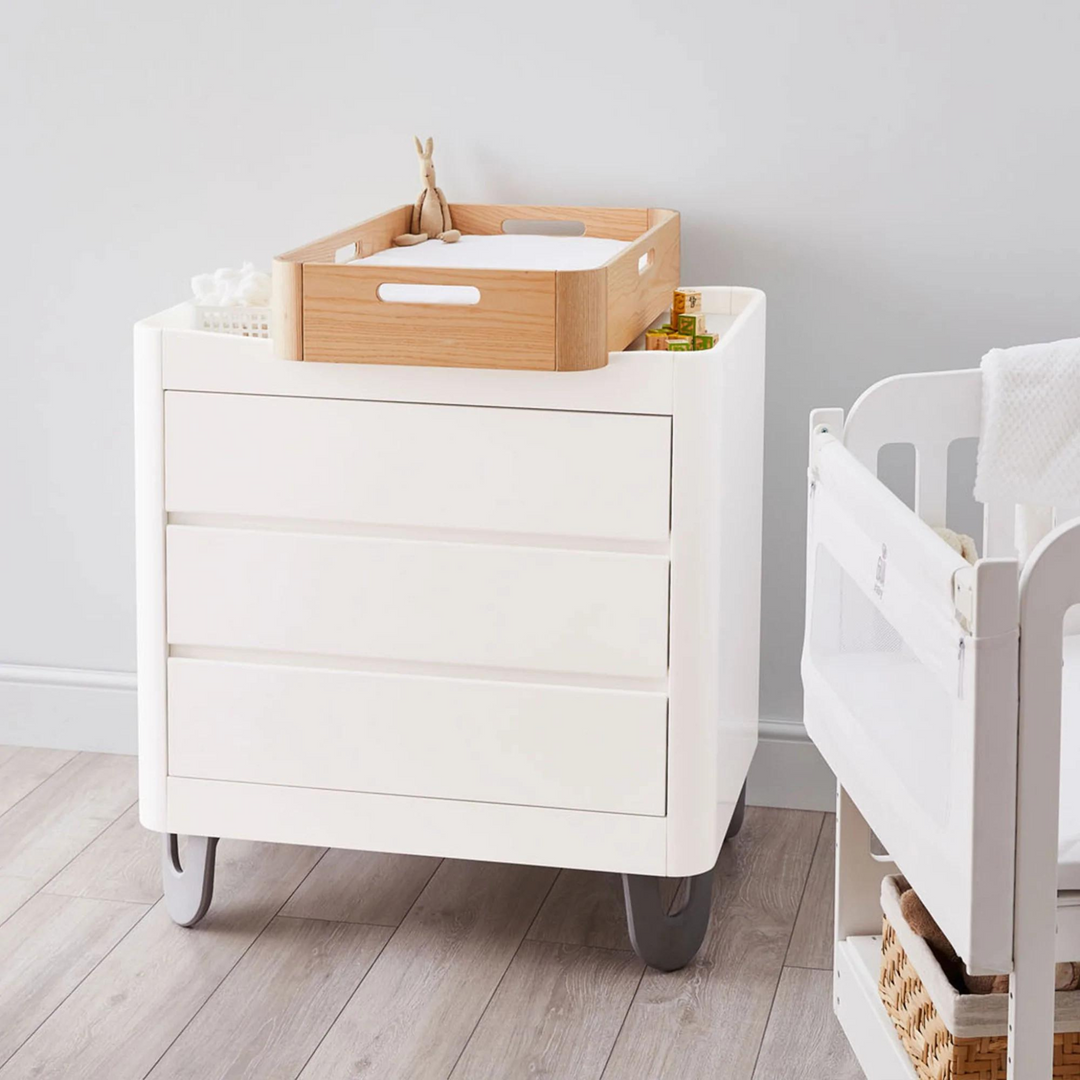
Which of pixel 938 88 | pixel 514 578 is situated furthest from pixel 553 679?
pixel 938 88

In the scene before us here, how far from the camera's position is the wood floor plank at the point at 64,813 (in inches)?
78.3

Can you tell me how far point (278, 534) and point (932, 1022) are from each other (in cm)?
85

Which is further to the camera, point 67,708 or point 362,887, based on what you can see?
point 67,708

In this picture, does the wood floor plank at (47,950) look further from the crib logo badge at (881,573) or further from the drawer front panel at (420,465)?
the crib logo badge at (881,573)

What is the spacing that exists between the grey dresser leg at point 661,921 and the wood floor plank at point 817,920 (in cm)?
12

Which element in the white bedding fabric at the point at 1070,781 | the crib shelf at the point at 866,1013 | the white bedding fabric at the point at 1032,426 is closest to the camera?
the white bedding fabric at the point at 1070,781

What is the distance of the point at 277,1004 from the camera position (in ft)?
5.38

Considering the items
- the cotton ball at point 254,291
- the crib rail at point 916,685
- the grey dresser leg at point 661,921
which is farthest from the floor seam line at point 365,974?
the cotton ball at point 254,291

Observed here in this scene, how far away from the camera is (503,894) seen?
6.21 feet

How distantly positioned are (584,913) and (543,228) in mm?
916

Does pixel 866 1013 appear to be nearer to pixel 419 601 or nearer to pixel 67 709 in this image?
pixel 419 601

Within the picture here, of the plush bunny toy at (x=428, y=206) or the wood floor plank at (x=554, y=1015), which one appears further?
the plush bunny toy at (x=428, y=206)

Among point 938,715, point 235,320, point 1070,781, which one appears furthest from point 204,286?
point 1070,781

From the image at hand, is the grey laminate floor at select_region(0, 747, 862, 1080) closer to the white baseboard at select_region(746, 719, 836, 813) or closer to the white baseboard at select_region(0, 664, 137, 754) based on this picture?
the white baseboard at select_region(746, 719, 836, 813)
